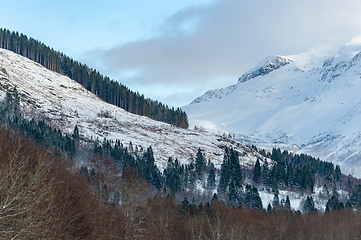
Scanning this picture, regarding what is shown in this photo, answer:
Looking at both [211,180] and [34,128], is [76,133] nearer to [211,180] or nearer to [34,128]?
[34,128]

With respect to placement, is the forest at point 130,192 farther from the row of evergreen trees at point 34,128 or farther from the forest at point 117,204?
the row of evergreen trees at point 34,128

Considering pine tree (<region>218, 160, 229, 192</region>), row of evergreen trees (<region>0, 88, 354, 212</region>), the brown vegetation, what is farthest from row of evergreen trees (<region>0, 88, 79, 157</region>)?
pine tree (<region>218, 160, 229, 192</region>)

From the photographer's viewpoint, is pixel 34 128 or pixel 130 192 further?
pixel 34 128

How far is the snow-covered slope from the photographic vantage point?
138250 millimetres

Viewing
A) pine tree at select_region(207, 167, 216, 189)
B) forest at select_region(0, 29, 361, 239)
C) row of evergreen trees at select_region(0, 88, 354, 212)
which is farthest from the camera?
pine tree at select_region(207, 167, 216, 189)

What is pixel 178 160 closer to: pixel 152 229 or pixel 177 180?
pixel 177 180

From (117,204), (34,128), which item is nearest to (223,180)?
(34,128)

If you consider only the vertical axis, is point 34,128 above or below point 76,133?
below

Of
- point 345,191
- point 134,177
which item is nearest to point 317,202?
point 345,191

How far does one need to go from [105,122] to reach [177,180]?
Answer: 4830 cm

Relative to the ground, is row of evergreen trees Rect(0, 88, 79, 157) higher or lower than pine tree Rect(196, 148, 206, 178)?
higher

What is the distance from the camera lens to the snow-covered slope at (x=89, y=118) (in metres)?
138

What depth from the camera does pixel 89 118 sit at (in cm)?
14825

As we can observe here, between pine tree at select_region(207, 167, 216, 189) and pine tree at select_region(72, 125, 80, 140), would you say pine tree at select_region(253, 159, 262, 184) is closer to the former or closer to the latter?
pine tree at select_region(207, 167, 216, 189)
